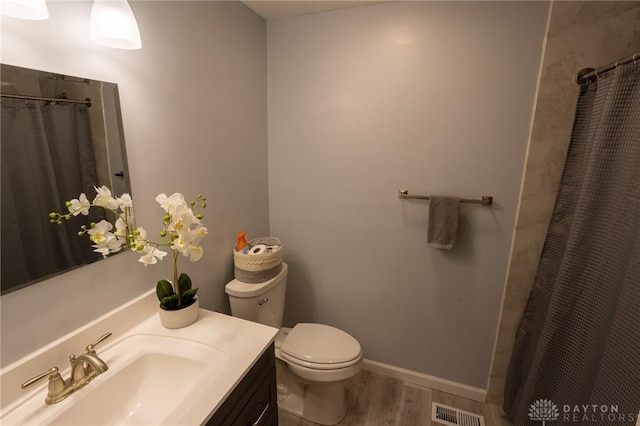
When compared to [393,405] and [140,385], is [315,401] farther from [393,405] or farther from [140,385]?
[140,385]

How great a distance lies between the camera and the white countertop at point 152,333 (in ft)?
2.58

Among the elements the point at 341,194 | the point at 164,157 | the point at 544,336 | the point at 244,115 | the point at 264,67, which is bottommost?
the point at 544,336

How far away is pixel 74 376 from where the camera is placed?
85 cm

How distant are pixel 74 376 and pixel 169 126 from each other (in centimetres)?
92

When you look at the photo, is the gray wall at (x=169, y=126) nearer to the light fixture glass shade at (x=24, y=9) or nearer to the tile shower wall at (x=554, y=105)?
the light fixture glass shade at (x=24, y=9)

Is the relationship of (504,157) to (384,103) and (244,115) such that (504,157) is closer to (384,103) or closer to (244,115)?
(384,103)

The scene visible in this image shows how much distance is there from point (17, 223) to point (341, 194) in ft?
4.69

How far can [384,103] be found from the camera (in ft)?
5.46

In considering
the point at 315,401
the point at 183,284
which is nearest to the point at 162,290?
the point at 183,284

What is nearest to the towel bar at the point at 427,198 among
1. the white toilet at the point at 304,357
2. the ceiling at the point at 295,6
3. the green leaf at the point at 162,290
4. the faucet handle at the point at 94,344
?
the white toilet at the point at 304,357

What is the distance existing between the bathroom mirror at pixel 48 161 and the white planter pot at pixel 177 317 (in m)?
0.30

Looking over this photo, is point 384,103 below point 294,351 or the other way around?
the other way around

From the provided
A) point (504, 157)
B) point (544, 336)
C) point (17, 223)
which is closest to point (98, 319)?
point (17, 223)

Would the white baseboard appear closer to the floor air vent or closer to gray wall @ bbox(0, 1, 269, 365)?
the floor air vent
